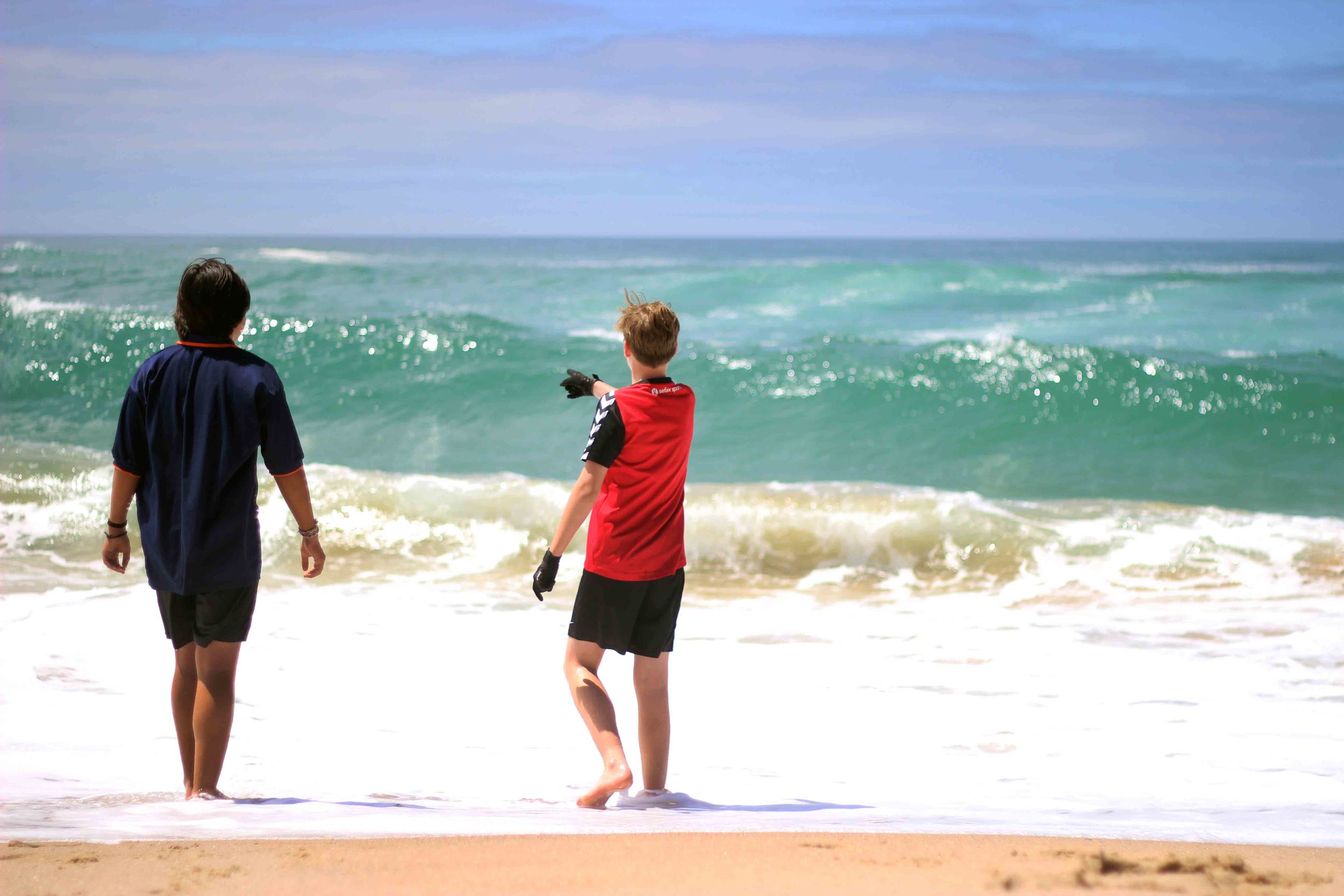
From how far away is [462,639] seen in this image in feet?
18.5

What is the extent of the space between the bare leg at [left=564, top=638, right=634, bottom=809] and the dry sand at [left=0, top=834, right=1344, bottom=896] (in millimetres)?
375

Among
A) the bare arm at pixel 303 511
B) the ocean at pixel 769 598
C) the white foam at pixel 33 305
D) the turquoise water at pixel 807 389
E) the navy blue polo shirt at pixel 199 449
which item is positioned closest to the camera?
the navy blue polo shirt at pixel 199 449

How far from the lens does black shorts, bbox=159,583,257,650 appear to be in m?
2.92

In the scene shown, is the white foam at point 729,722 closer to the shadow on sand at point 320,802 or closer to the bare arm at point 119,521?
the shadow on sand at point 320,802

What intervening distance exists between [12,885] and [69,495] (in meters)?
7.20

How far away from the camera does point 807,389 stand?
47.2ft

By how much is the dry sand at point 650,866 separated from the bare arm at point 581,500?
0.78 metres

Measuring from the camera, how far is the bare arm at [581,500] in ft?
9.95

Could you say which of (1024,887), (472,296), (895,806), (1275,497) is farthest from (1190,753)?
(472,296)

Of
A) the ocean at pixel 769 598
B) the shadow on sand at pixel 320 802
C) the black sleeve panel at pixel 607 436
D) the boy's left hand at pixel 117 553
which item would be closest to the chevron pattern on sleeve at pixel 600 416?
the black sleeve panel at pixel 607 436

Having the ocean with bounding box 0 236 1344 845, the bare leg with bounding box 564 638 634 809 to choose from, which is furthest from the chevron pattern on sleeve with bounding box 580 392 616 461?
the ocean with bounding box 0 236 1344 845

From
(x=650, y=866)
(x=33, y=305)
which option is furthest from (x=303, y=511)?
(x=33, y=305)

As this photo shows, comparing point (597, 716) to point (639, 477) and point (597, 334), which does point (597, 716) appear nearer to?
point (639, 477)

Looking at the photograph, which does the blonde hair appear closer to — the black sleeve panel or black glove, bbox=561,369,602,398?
the black sleeve panel
